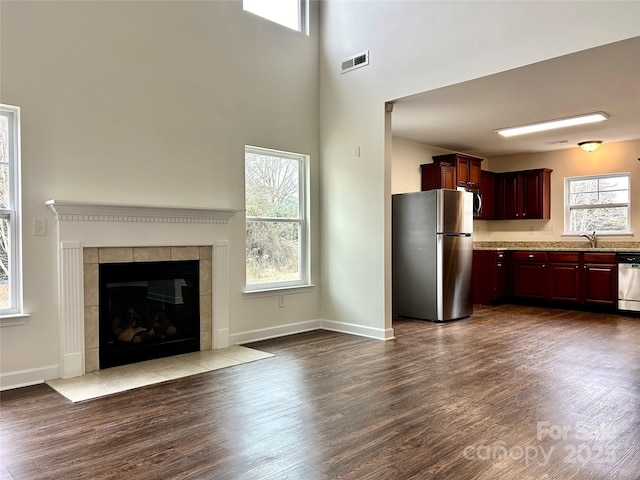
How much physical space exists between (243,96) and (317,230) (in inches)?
68.7

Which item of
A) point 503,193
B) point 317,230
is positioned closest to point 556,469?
point 317,230

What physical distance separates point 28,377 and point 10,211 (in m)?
1.26

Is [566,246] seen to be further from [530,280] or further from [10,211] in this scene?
[10,211]

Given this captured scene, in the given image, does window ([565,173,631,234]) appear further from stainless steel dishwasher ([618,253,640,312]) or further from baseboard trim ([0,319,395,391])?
baseboard trim ([0,319,395,391])

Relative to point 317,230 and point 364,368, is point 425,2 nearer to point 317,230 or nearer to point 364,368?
point 317,230

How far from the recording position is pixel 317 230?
5586 mm

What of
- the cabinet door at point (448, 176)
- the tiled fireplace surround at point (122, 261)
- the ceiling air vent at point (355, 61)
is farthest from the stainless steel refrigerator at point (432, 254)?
the tiled fireplace surround at point (122, 261)

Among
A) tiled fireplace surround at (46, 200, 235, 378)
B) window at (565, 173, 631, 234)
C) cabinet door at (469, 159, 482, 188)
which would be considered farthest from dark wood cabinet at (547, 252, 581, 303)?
tiled fireplace surround at (46, 200, 235, 378)

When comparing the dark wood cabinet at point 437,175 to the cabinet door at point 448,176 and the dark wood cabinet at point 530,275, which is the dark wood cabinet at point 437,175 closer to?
the cabinet door at point 448,176

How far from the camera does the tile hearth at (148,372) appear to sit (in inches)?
131

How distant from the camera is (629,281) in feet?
21.2

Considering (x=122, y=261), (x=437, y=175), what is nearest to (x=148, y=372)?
(x=122, y=261)

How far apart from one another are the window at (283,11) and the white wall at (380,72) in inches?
11.2

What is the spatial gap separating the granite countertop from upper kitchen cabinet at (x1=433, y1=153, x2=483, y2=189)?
1.19 m
